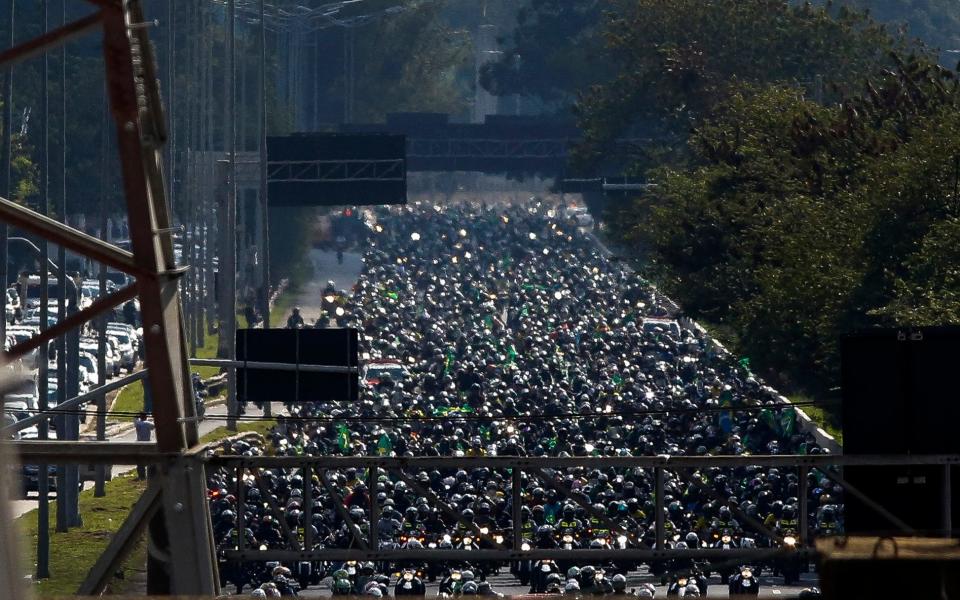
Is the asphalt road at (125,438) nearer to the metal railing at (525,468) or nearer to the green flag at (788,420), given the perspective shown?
the green flag at (788,420)

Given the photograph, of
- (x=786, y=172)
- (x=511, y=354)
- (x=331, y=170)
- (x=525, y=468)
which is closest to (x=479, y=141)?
(x=331, y=170)

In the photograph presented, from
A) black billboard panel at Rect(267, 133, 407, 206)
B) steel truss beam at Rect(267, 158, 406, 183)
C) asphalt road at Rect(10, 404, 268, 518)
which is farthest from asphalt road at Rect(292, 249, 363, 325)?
asphalt road at Rect(10, 404, 268, 518)

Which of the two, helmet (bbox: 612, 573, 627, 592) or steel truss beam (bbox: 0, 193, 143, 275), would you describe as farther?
helmet (bbox: 612, 573, 627, 592)

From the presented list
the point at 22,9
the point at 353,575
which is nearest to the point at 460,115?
the point at 22,9

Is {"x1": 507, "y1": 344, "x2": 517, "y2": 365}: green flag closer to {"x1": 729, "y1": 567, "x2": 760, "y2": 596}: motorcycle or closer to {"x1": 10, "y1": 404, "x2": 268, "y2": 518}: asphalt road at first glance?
{"x1": 10, "y1": 404, "x2": 268, "y2": 518}: asphalt road

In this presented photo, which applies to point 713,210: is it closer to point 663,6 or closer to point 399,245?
point 663,6

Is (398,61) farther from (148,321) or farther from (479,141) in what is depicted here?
(148,321)
